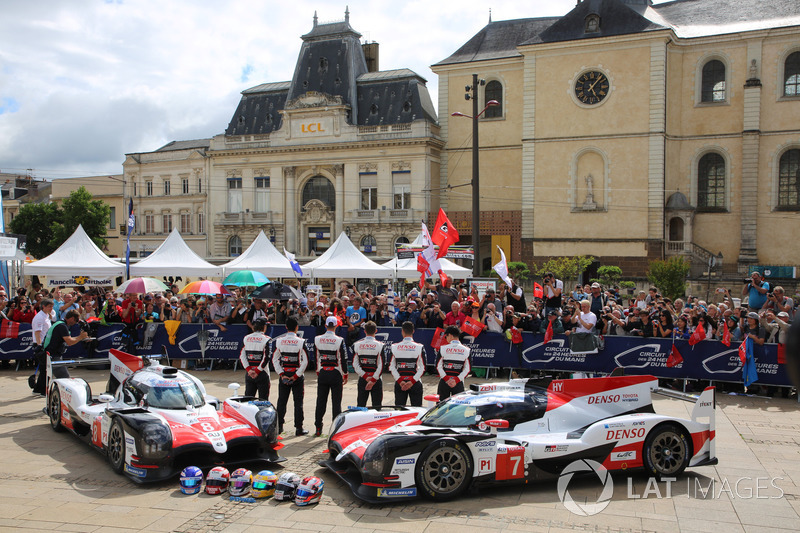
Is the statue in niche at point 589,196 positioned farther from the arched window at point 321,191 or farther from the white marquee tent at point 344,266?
the white marquee tent at point 344,266

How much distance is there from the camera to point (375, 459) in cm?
803

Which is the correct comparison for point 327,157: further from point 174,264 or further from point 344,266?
point 174,264

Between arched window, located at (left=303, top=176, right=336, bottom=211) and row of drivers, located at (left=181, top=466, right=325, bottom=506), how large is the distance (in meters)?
41.3

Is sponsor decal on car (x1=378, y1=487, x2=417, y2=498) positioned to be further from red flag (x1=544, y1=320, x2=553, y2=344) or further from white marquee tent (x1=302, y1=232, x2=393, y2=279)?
white marquee tent (x1=302, y1=232, x2=393, y2=279)

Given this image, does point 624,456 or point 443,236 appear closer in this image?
point 624,456

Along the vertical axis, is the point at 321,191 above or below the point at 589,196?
above

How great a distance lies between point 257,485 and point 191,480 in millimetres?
808

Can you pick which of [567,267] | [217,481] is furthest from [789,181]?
[217,481]

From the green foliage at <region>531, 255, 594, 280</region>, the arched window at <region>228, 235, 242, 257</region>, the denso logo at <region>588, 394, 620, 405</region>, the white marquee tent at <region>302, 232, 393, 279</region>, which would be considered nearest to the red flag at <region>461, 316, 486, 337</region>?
the denso logo at <region>588, 394, 620, 405</region>

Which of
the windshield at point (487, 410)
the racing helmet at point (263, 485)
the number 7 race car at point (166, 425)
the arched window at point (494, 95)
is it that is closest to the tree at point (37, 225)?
the arched window at point (494, 95)

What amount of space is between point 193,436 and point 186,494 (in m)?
0.88

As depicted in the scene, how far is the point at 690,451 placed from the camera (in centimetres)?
899

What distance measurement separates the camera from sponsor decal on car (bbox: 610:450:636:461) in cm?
→ 871

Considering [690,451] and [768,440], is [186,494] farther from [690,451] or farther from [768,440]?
[768,440]
